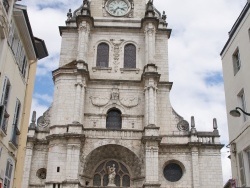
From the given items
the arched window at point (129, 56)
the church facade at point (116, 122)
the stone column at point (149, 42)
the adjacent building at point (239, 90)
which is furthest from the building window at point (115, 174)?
the adjacent building at point (239, 90)

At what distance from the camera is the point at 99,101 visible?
28656 millimetres

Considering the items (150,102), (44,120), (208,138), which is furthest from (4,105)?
(208,138)

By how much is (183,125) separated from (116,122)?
5.15 meters

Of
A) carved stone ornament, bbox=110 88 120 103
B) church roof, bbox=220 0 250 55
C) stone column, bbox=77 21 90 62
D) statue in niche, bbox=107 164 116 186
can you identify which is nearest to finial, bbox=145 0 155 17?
stone column, bbox=77 21 90 62

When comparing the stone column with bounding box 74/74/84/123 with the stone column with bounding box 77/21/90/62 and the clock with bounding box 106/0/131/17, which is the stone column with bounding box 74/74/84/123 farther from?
the clock with bounding box 106/0/131/17

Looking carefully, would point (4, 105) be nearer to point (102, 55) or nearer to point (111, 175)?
point (111, 175)

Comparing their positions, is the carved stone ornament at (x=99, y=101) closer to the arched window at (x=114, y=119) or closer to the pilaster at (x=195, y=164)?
the arched window at (x=114, y=119)

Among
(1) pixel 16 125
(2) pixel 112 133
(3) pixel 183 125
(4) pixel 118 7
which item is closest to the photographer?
(1) pixel 16 125

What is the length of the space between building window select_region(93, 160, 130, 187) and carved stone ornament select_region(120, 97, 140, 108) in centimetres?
459

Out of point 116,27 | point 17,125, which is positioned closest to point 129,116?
point 116,27

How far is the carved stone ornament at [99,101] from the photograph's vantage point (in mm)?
28500

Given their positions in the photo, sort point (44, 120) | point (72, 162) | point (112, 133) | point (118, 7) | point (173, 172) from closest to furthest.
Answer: point (72, 162)
point (173, 172)
point (112, 133)
point (44, 120)
point (118, 7)

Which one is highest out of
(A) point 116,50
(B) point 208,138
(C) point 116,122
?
(A) point 116,50

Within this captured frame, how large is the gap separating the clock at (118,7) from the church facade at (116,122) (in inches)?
30.1
